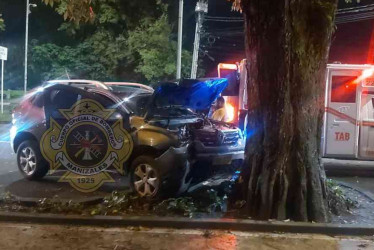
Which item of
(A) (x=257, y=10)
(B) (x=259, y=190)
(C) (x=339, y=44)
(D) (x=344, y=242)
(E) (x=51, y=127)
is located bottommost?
(D) (x=344, y=242)

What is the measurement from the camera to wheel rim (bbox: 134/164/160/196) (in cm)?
729

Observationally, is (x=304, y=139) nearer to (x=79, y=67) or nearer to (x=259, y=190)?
(x=259, y=190)

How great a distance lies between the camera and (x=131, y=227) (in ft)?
21.1

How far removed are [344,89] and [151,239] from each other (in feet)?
22.5

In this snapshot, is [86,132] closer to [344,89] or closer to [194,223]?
[194,223]

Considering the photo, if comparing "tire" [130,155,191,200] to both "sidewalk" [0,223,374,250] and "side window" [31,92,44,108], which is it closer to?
"sidewalk" [0,223,374,250]

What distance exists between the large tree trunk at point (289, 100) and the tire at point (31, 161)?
3863 millimetres

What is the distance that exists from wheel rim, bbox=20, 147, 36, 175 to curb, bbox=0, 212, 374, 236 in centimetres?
190

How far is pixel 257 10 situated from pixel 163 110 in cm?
250

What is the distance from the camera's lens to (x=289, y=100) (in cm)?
652

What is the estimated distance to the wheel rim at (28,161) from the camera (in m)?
8.47

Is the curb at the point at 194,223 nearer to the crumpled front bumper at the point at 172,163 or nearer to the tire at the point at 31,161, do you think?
the crumpled front bumper at the point at 172,163

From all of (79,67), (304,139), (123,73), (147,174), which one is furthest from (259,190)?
(79,67)

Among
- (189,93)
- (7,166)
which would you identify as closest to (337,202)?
(189,93)
